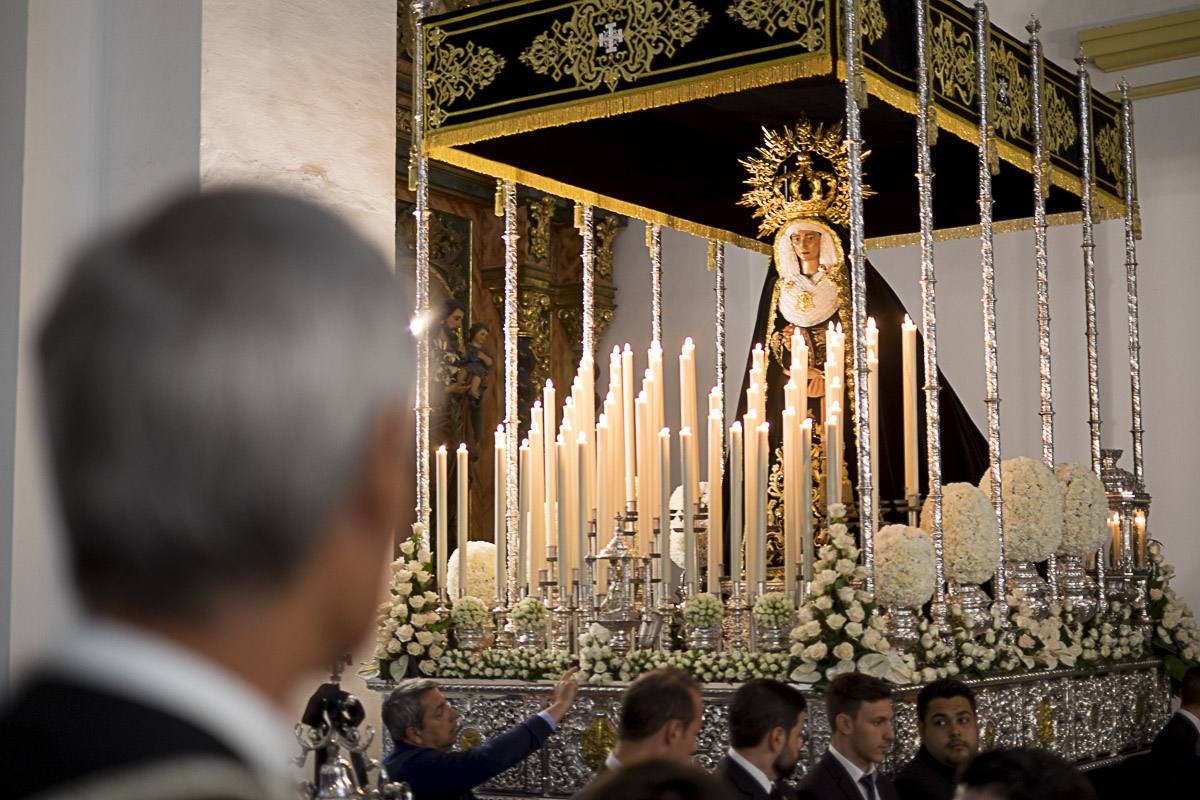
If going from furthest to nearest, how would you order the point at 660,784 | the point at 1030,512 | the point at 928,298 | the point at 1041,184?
the point at 1041,184, the point at 1030,512, the point at 928,298, the point at 660,784

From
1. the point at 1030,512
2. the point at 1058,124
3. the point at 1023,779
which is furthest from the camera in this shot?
the point at 1058,124

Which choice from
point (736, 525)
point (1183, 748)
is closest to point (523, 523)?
point (736, 525)

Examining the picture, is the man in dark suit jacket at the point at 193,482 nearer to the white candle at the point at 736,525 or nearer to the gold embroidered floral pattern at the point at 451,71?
the white candle at the point at 736,525

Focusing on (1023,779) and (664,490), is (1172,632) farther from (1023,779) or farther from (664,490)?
(1023,779)

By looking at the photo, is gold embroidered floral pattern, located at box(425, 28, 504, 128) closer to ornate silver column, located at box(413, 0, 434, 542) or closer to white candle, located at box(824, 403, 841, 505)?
ornate silver column, located at box(413, 0, 434, 542)

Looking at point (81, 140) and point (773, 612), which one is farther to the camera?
point (773, 612)

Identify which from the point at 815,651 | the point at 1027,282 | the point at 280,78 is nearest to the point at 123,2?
the point at 280,78

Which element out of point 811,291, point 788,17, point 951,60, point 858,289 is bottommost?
point 858,289

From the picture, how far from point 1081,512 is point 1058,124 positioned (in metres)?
1.97

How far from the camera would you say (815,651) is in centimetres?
564

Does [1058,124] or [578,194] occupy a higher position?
[1058,124]

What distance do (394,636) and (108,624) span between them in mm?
5889

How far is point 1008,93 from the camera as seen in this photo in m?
7.61

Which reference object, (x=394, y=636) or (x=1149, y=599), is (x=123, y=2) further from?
(x=1149, y=599)
